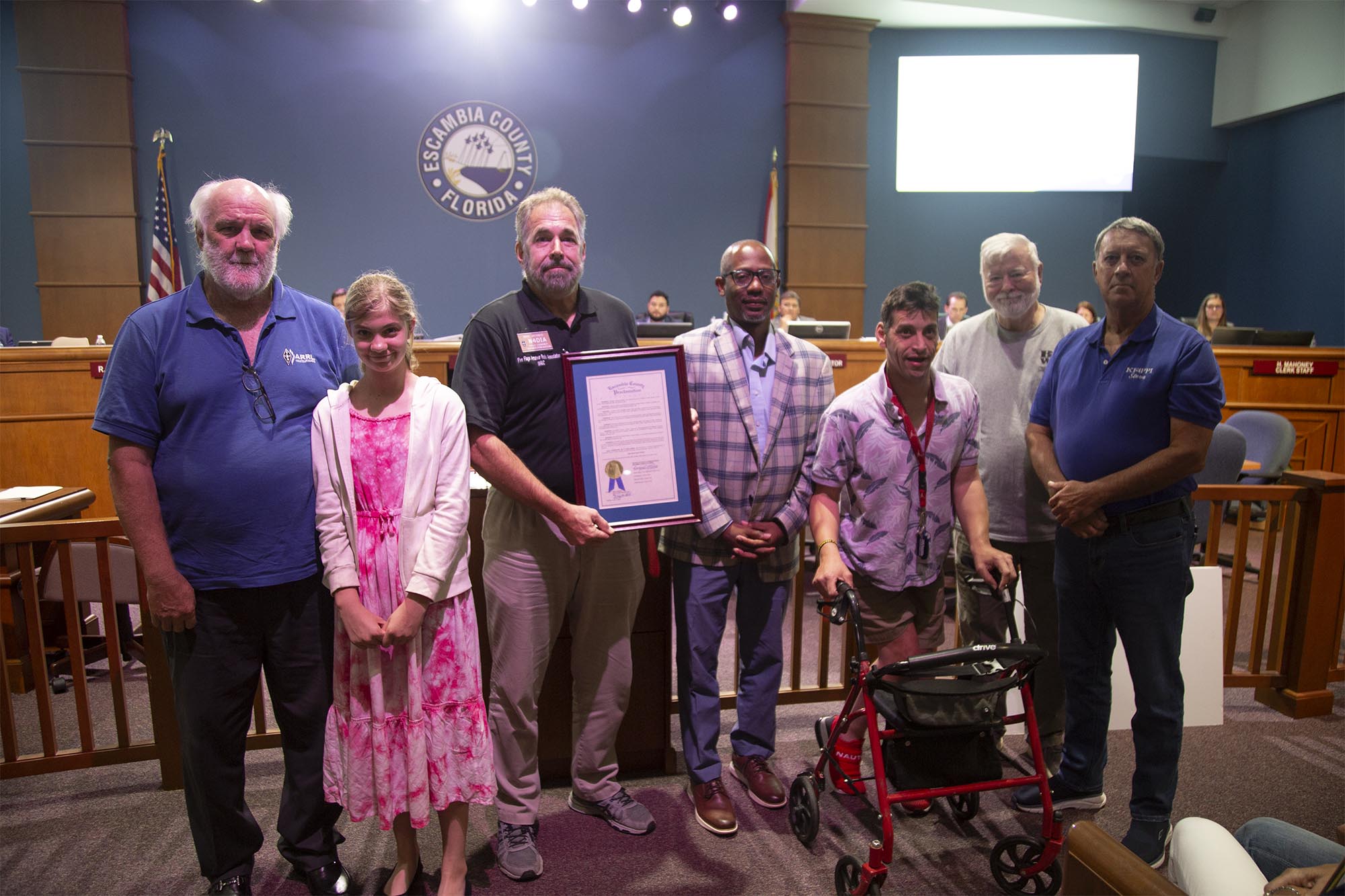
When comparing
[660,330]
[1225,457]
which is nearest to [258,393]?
[660,330]

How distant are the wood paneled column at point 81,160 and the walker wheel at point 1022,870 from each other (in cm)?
908

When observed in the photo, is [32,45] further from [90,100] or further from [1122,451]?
[1122,451]

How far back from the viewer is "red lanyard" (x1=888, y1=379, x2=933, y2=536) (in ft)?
7.80

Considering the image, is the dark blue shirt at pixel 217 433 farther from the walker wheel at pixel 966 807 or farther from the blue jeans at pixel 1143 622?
the blue jeans at pixel 1143 622

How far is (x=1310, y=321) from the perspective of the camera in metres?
9.48

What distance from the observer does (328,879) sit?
7.23 ft

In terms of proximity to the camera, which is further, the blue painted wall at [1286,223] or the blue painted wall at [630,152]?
the blue painted wall at [1286,223]

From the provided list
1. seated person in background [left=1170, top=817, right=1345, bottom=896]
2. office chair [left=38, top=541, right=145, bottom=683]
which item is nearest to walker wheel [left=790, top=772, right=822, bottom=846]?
seated person in background [left=1170, top=817, right=1345, bottom=896]

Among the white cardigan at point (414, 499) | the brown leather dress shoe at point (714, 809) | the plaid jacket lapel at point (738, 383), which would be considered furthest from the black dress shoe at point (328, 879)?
the plaid jacket lapel at point (738, 383)

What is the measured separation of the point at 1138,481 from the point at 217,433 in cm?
236

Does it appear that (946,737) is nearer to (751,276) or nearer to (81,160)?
(751,276)

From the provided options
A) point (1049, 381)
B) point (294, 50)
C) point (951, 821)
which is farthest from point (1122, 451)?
point (294, 50)

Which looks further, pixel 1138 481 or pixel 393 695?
pixel 1138 481

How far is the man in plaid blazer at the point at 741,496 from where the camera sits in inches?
96.1
